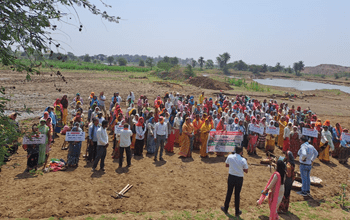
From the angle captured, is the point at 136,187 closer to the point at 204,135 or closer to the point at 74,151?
the point at 74,151

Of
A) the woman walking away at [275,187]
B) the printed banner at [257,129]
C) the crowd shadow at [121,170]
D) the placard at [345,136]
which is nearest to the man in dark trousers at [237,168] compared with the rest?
the woman walking away at [275,187]

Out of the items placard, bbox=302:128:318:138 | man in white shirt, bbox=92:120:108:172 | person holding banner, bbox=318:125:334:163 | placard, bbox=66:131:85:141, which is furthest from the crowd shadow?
person holding banner, bbox=318:125:334:163

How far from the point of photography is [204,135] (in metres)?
9.80

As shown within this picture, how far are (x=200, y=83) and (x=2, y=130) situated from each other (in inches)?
1483

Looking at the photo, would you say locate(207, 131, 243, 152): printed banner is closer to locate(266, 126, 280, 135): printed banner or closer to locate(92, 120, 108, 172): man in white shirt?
locate(266, 126, 280, 135): printed banner

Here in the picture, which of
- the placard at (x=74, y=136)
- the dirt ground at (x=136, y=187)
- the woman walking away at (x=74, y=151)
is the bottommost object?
the dirt ground at (x=136, y=187)

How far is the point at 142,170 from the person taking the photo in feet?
26.7

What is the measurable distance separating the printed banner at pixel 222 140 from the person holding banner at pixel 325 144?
11.9 ft

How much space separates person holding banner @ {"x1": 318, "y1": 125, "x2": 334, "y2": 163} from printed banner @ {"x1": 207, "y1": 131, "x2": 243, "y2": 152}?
364 centimetres

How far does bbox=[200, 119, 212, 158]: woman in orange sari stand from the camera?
31.9ft

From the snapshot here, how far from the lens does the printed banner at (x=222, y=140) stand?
381 inches

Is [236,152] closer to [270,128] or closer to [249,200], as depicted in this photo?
[249,200]

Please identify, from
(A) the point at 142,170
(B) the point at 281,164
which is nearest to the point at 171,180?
(A) the point at 142,170

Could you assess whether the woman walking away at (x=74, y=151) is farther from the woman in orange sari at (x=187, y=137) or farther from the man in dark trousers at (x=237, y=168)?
the man in dark trousers at (x=237, y=168)
